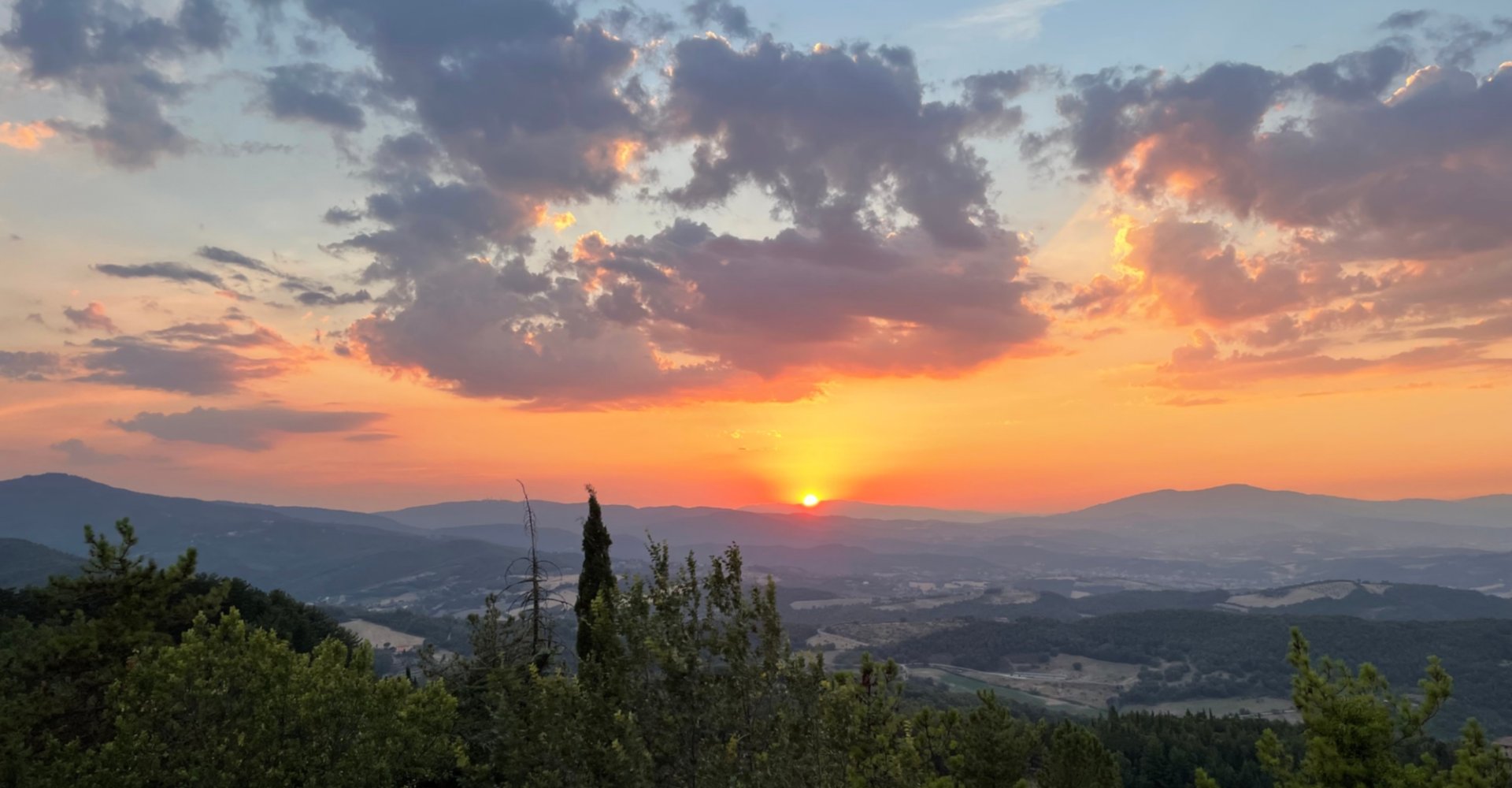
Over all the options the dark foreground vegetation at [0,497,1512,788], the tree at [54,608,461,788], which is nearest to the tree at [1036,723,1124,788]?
the dark foreground vegetation at [0,497,1512,788]

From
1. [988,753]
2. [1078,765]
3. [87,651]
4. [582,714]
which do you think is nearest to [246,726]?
[87,651]

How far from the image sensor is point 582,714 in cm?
1559

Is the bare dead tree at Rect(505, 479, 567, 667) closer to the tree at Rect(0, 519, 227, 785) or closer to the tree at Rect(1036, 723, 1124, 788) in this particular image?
the tree at Rect(0, 519, 227, 785)

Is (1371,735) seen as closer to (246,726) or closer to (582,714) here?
(582,714)

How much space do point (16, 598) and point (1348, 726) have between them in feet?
300

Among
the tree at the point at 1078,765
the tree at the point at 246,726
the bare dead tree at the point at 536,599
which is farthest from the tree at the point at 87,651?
→ the tree at the point at 1078,765

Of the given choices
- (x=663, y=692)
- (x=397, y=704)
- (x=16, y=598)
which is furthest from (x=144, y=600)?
(x=16, y=598)

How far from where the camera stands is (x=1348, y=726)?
1484 centimetres

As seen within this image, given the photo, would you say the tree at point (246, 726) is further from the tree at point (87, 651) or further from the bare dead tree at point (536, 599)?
the bare dead tree at point (536, 599)

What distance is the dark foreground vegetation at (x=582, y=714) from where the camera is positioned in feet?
48.4

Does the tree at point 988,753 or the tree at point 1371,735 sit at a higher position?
the tree at point 1371,735

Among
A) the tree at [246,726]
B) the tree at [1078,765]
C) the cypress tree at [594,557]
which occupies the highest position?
the cypress tree at [594,557]

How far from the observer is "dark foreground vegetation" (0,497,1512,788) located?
14.8 meters

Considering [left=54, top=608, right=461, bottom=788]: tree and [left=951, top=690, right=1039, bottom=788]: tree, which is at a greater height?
[left=54, top=608, right=461, bottom=788]: tree
